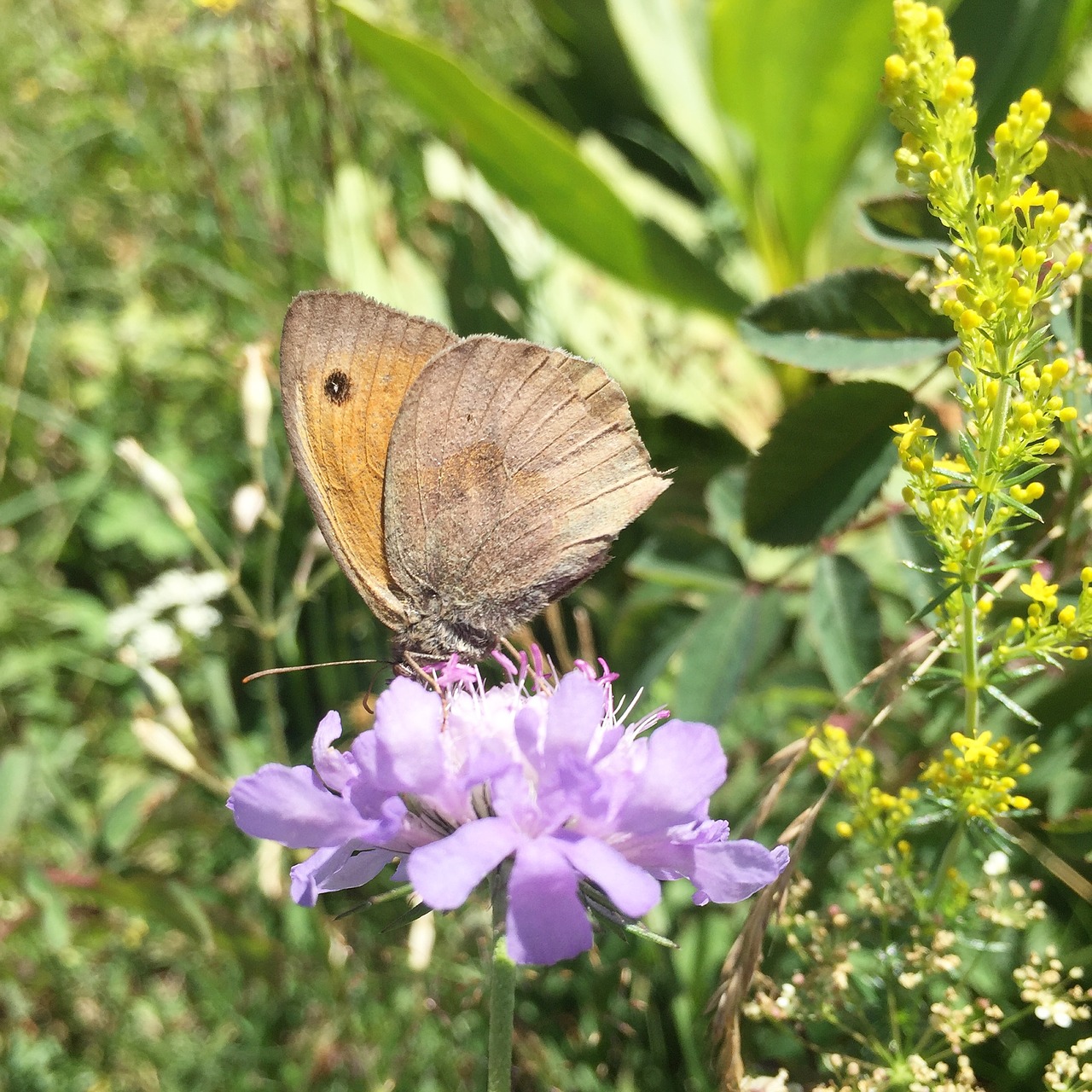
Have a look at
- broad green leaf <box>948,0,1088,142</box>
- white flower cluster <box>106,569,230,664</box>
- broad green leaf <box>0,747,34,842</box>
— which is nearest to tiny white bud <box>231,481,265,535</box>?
white flower cluster <box>106,569,230,664</box>

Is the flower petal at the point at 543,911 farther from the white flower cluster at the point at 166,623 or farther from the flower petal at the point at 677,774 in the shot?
the white flower cluster at the point at 166,623

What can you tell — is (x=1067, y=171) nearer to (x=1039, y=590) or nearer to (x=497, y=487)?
(x=1039, y=590)

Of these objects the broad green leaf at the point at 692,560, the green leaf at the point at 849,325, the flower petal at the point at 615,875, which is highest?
the green leaf at the point at 849,325

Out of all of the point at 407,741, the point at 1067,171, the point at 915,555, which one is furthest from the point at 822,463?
the point at 407,741

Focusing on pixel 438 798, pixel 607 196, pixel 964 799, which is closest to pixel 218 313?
pixel 607 196

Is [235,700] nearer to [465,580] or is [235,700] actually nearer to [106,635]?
[106,635]

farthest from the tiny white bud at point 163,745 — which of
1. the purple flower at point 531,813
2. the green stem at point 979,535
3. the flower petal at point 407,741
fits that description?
the green stem at point 979,535
